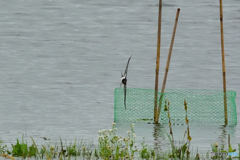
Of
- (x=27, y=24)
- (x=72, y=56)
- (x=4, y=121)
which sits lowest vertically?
(x=4, y=121)

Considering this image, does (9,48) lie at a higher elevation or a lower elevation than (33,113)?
higher

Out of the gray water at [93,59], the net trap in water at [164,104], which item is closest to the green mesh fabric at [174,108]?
the net trap in water at [164,104]

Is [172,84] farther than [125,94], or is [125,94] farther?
[172,84]

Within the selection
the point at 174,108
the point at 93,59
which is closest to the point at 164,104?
the point at 174,108

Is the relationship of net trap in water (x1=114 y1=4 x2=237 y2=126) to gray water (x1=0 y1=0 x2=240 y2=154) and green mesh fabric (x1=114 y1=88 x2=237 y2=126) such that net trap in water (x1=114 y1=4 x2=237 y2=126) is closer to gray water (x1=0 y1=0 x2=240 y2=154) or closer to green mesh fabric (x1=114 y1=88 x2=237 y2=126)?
green mesh fabric (x1=114 y1=88 x2=237 y2=126)

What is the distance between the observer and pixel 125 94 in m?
11.0

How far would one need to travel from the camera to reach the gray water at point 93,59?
10.6 m

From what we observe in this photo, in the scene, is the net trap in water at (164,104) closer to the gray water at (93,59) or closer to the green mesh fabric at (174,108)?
the green mesh fabric at (174,108)

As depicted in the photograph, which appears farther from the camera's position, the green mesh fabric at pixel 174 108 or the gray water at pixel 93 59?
the green mesh fabric at pixel 174 108

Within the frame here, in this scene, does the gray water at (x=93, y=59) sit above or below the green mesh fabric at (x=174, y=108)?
above

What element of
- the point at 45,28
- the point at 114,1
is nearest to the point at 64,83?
the point at 45,28

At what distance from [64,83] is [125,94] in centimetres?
428

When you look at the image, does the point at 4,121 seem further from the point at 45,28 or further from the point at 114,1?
the point at 114,1

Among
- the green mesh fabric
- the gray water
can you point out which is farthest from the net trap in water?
the gray water
